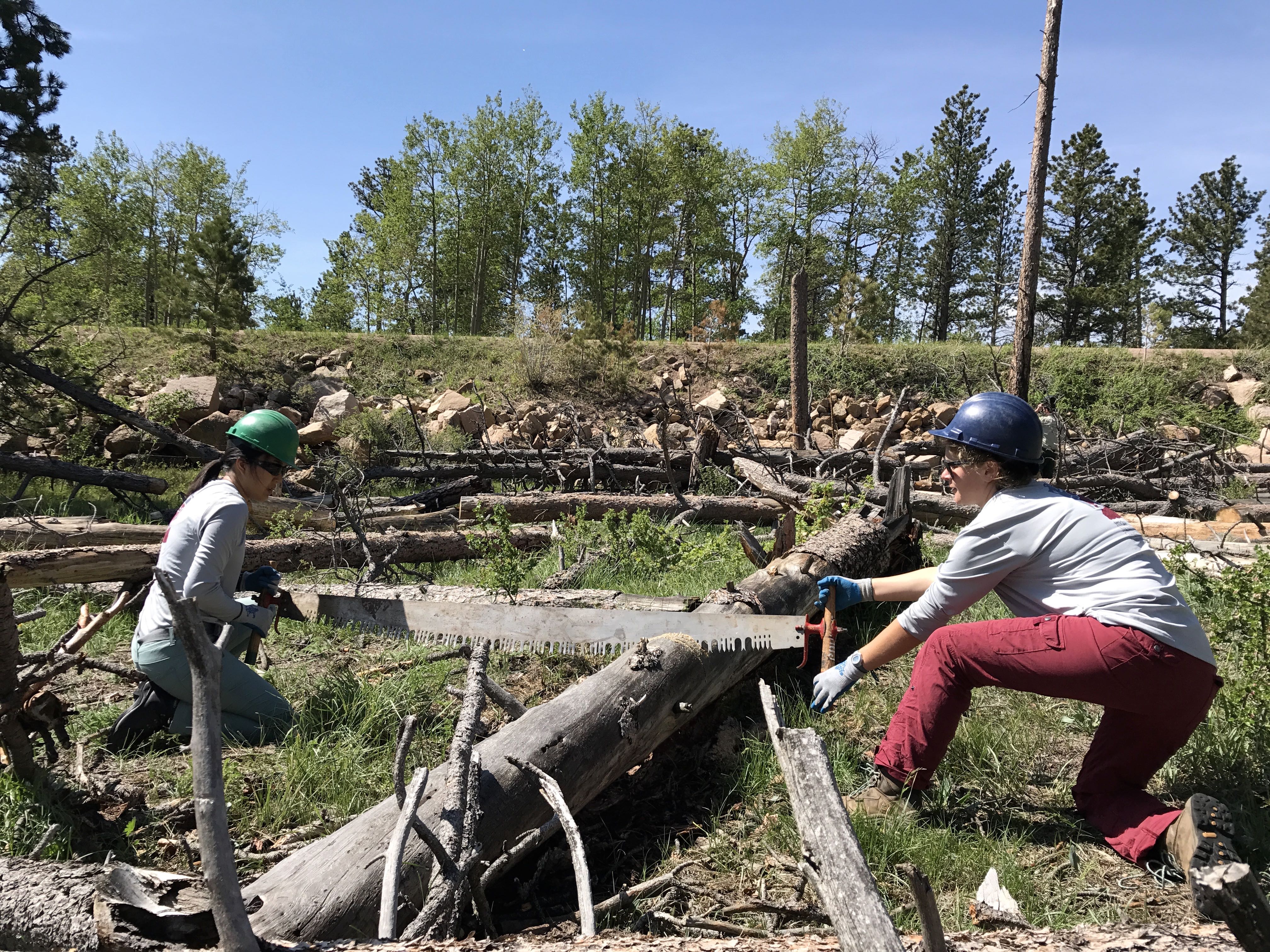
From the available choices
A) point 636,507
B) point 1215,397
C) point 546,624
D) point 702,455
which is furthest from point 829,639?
point 1215,397

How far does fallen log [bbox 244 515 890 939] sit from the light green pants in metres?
1.25

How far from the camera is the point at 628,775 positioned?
3.31 meters

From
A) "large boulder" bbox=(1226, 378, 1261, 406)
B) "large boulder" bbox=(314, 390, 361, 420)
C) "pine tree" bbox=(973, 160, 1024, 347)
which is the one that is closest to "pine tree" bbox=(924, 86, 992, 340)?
"pine tree" bbox=(973, 160, 1024, 347)

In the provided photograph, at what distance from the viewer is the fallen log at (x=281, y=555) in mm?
4555

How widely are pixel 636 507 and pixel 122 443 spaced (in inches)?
340

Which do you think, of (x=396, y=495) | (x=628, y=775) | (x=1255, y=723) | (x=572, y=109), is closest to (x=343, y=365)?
(x=396, y=495)

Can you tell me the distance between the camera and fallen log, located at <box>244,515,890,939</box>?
2029 mm

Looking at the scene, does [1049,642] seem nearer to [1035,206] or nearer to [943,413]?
[1035,206]

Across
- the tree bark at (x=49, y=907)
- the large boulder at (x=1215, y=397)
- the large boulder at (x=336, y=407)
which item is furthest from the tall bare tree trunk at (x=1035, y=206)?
the large boulder at (x=336, y=407)

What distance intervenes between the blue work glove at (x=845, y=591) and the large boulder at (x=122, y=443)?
1169 cm

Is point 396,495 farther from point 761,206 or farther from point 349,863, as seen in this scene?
point 761,206

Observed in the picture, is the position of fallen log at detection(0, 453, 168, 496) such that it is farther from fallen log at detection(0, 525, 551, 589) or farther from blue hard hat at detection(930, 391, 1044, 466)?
blue hard hat at detection(930, 391, 1044, 466)

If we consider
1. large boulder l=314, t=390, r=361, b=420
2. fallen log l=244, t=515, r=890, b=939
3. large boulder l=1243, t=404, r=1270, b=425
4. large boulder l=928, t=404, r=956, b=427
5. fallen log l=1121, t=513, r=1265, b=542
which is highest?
large boulder l=1243, t=404, r=1270, b=425

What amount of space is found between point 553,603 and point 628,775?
1290mm
